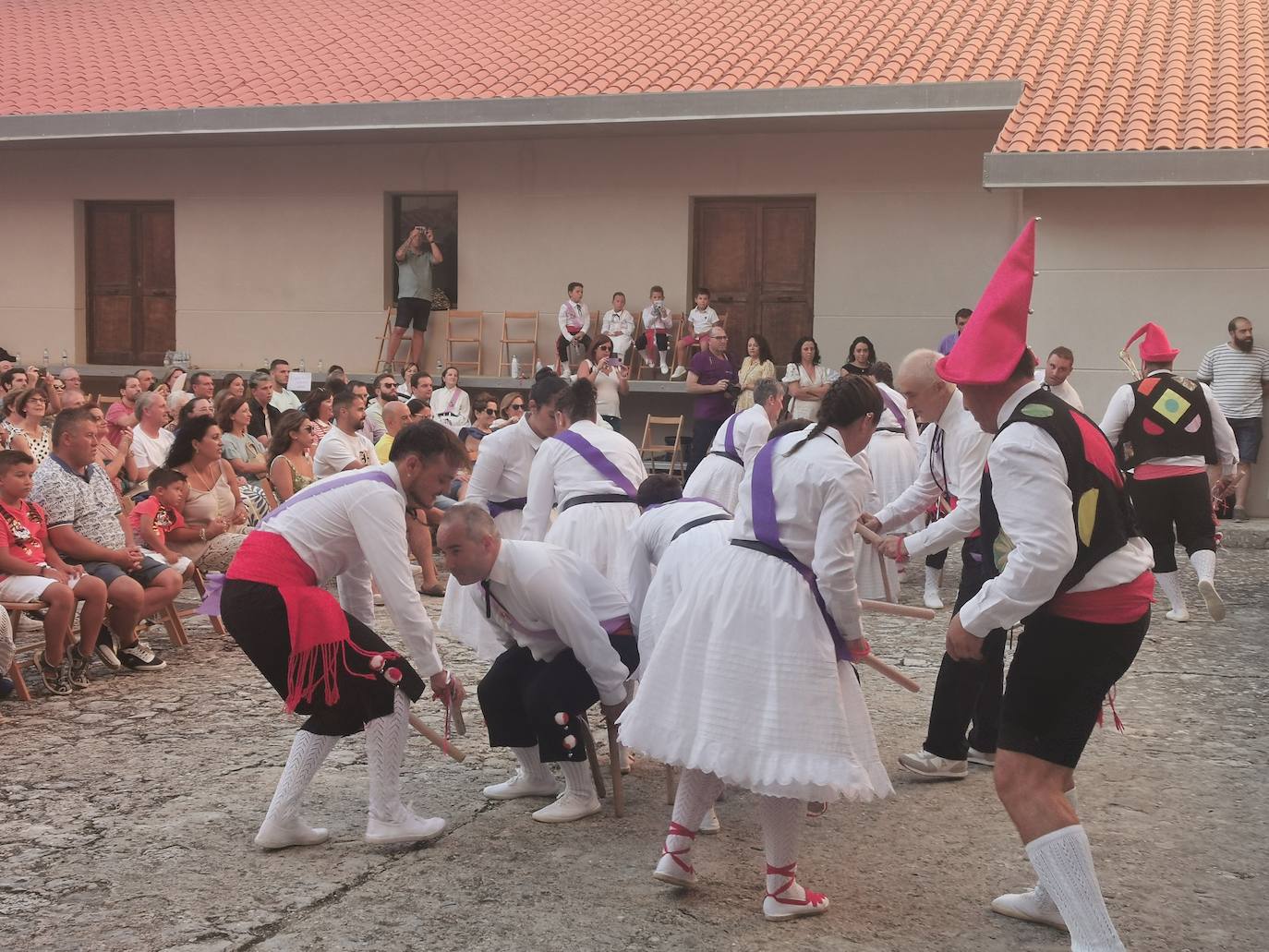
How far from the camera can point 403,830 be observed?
4.97 meters

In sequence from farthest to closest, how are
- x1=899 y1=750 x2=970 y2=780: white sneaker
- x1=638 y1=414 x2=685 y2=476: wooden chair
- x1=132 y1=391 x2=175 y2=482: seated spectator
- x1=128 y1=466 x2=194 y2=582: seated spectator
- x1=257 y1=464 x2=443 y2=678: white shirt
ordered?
x1=638 y1=414 x2=685 y2=476: wooden chair, x1=132 y1=391 x2=175 y2=482: seated spectator, x1=128 y1=466 x2=194 y2=582: seated spectator, x1=899 y1=750 x2=970 y2=780: white sneaker, x1=257 y1=464 x2=443 y2=678: white shirt

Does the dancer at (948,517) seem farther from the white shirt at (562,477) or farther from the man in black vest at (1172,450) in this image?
the man in black vest at (1172,450)

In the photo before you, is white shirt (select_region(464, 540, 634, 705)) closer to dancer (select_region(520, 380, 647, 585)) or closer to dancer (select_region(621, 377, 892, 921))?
dancer (select_region(621, 377, 892, 921))

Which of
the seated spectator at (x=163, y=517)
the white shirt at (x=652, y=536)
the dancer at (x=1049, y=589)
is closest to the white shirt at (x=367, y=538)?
the white shirt at (x=652, y=536)

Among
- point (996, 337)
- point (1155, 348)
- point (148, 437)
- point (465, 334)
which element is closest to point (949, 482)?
point (996, 337)

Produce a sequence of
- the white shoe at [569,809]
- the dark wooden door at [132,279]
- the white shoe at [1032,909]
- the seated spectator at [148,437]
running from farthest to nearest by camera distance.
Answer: the dark wooden door at [132,279] < the seated spectator at [148,437] < the white shoe at [569,809] < the white shoe at [1032,909]

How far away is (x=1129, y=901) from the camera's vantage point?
449cm

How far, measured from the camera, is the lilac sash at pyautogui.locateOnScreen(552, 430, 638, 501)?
667 centimetres

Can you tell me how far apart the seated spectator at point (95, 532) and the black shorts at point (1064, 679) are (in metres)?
5.23

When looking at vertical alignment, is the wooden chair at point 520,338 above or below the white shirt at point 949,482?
above

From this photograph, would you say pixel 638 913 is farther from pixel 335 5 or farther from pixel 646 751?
pixel 335 5

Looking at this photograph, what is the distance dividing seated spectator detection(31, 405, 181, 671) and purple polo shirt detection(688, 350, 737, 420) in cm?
925

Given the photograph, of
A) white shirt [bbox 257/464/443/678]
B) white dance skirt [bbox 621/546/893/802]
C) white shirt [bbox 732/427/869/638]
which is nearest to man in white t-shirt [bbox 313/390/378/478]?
white shirt [bbox 257/464/443/678]

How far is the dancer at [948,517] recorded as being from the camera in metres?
5.59
